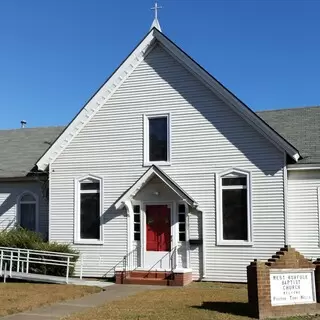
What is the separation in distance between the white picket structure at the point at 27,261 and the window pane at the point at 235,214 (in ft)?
16.6

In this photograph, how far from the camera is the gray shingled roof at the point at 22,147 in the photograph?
21094 mm

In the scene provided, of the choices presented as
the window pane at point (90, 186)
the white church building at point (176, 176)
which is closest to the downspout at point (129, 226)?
the white church building at point (176, 176)

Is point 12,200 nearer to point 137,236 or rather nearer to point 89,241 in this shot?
point 89,241

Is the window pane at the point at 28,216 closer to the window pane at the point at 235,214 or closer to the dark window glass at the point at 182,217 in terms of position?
the dark window glass at the point at 182,217

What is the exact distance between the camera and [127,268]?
17.4 metres

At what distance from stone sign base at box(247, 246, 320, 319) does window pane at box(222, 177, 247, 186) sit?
5783 mm

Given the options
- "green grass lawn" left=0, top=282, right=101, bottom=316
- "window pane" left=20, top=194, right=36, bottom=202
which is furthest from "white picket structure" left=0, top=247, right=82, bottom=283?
"window pane" left=20, top=194, right=36, bottom=202

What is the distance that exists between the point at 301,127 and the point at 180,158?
470 cm

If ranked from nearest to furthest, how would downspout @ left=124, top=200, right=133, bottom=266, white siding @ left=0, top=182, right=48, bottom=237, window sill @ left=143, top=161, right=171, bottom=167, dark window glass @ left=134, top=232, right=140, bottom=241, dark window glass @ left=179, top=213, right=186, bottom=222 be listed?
dark window glass @ left=179, top=213, right=186, bottom=222
window sill @ left=143, top=161, right=171, bottom=167
downspout @ left=124, top=200, right=133, bottom=266
dark window glass @ left=134, top=232, right=140, bottom=241
white siding @ left=0, top=182, right=48, bottom=237

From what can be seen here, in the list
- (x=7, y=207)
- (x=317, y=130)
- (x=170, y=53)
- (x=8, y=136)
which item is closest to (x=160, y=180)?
(x=170, y=53)

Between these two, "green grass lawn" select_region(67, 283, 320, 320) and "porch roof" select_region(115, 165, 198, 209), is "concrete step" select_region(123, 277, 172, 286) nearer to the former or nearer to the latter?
"green grass lawn" select_region(67, 283, 320, 320)

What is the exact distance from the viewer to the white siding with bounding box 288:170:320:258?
53.5 feet

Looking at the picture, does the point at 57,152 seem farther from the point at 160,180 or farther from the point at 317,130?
the point at 317,130

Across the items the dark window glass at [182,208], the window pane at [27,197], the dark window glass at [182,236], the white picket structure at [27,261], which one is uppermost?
the window pane at [27,197]
